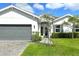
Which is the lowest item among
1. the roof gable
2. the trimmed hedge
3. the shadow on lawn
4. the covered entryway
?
the shadow on lawn

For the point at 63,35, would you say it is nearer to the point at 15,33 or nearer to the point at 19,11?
the point at 19,11

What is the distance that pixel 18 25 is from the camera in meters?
29.6

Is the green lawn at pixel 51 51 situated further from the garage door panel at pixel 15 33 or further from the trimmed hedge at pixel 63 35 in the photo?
the trimmed hedge at pixel 63 35

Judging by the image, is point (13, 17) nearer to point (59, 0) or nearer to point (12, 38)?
point (12, 38)

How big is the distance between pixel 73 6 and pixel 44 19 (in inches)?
182

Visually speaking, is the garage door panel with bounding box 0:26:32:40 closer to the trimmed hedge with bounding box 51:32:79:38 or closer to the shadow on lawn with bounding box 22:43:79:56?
the trimmed hedge with bounding box 51:32:79:38

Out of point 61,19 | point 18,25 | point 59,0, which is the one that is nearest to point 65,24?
point 61,19

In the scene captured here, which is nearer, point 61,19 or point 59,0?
point 59,0

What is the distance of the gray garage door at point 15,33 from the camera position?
29.1 m

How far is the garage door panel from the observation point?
95.3ft

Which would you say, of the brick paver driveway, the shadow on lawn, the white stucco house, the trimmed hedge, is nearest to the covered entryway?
the trimmed hedge

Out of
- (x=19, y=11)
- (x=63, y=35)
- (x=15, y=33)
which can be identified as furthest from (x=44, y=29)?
(x=15, y=33)

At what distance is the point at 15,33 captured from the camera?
29094mm

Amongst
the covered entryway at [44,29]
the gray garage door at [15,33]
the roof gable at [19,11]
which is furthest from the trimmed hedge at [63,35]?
the gray garage door at [15,33]
